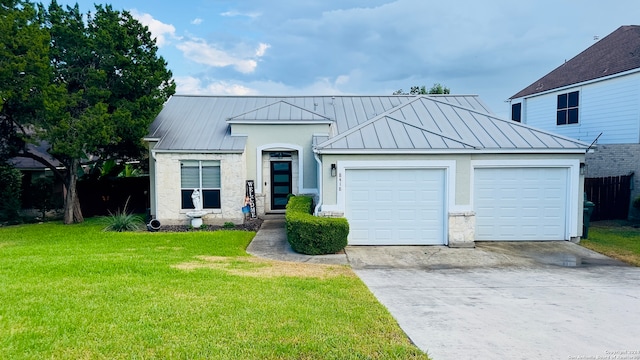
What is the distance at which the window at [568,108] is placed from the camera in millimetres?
17922

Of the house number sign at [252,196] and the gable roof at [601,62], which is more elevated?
the gable roof at [601,62]

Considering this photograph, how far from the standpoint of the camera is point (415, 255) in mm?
9820

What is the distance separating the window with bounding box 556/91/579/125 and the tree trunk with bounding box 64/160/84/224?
20999 mm

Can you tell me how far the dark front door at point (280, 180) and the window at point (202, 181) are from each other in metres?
2.41

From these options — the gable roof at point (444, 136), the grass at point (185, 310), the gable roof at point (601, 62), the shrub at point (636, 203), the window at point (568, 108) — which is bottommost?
the grass at point (185, 310)

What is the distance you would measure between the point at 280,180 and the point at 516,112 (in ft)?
48.5

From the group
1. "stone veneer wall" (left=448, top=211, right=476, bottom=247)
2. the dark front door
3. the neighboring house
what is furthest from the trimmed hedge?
the neighboring house

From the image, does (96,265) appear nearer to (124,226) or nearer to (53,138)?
(124,226)

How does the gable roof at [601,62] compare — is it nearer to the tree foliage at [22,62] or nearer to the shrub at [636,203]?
the shrub at [636,203]

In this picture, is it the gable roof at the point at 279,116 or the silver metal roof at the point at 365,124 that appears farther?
the gable roof at the point at 279,116

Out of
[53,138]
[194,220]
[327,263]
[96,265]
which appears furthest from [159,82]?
[327,263]

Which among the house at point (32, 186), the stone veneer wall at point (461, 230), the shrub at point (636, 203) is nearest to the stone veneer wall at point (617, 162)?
the shrub at point (636, 203)

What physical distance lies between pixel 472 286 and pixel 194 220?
9.66m

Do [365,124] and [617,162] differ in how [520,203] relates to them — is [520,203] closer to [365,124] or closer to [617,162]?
[365,124]
